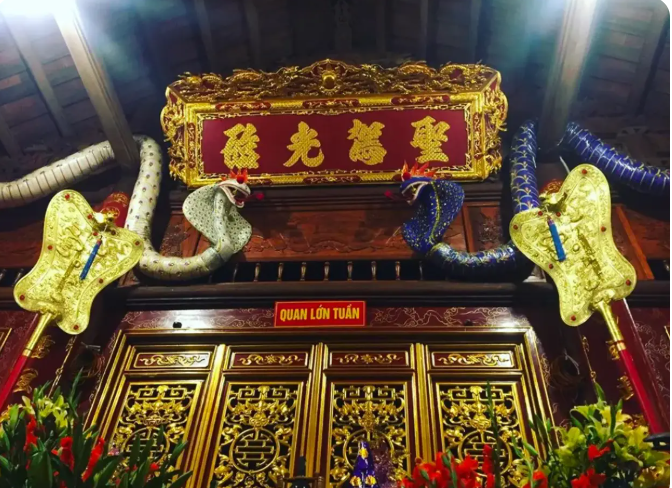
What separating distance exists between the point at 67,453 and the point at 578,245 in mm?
2461

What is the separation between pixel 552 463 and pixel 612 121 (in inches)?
117

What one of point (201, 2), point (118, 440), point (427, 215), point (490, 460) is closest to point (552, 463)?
point (490, 460)

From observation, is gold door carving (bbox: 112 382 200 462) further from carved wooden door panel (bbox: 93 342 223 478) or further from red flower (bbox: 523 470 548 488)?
red flower (bbox: 523 470 548 488)

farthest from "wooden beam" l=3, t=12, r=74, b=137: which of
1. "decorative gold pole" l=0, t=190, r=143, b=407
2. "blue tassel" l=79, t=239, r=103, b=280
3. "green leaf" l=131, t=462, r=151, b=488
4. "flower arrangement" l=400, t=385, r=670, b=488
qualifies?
"flower arrangement" l=400, t=385, r=670, b=488

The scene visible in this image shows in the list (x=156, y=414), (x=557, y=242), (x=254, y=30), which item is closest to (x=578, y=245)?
(x=557, y=242)

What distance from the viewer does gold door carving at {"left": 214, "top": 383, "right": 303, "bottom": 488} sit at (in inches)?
101

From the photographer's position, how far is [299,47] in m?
4.72

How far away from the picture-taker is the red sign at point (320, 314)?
3.09m

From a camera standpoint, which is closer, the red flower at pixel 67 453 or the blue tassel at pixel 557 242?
A: the red flower at pixel 67 453

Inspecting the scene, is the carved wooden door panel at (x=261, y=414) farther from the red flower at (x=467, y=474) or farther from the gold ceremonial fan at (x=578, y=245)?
the gold ceremonial fan at (x=578, y=245)

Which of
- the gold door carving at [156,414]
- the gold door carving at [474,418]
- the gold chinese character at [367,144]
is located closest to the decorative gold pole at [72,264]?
the gold door carving at [156,414]

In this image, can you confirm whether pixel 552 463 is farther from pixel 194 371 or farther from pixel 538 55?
pixel 538 55

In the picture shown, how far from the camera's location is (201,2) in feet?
13.1

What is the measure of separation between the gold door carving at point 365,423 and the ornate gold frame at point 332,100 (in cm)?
158
